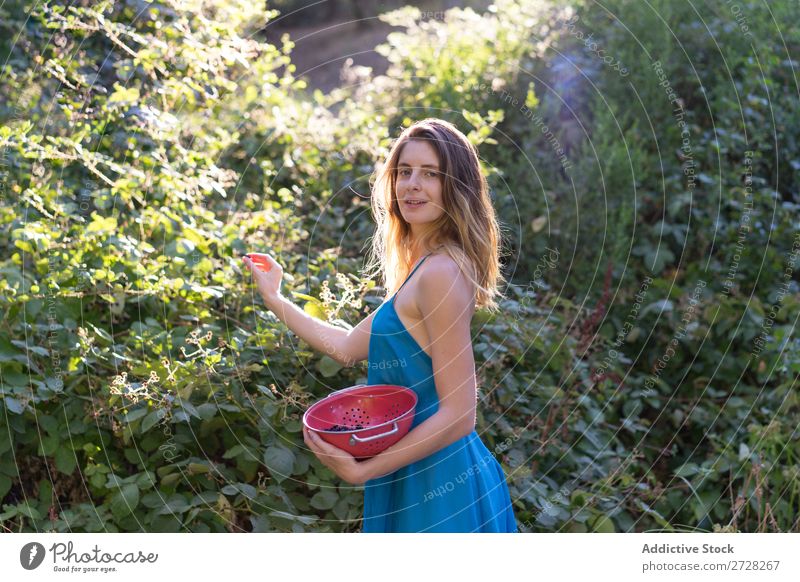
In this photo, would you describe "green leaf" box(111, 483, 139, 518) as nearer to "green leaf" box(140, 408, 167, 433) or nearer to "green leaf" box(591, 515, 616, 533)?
"green leaf" box(140, 408, 167, 433)

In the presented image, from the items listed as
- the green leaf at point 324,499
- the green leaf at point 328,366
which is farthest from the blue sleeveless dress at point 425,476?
the green leaf at point 328,366

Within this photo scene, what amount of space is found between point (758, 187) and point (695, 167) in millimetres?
369

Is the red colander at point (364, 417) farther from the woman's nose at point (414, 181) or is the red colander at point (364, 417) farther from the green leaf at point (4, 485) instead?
the green leaf at point (4, 485)

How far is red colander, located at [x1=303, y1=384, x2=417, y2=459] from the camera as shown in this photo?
93.4 inches

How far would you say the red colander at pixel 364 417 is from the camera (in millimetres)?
2371

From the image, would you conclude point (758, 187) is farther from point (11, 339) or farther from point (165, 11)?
point (11, 339)

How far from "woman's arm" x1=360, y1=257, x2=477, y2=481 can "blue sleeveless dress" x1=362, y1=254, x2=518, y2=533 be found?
0.10m

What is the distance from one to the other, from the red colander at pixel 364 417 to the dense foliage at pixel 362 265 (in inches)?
20.6

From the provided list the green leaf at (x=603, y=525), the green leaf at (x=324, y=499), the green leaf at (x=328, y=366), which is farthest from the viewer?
the green leaf at (x=603, y=525)

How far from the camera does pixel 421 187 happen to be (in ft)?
8.24

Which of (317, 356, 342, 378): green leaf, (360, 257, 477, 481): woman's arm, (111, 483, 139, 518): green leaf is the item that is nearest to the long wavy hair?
(360, 257, 477, 481): woman's arm

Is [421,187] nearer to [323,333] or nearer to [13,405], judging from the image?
[323,333]

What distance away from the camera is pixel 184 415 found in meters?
2.96

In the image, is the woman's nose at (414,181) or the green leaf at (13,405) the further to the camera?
the green leaf at (13,405)
